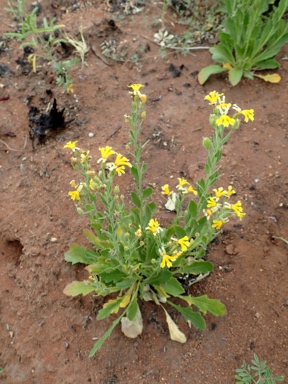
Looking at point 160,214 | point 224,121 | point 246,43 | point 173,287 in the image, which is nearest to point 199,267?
point 173,287

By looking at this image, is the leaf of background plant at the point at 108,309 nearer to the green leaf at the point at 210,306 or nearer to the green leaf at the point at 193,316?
the green leaf at the point at 193,316

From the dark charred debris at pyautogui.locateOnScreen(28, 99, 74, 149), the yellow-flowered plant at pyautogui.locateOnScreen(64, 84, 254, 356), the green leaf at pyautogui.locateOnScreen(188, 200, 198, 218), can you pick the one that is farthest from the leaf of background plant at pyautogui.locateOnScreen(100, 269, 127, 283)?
the dark charred debris at pyautogui.locateOnScreen(28, 99, 74, 149)

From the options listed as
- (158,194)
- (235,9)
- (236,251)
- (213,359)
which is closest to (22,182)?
(158,194)

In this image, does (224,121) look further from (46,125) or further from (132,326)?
(46,125)

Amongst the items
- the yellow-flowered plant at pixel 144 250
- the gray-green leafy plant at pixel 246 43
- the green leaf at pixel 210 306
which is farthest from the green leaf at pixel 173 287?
the gray-green leafy plant at pixel 246 43

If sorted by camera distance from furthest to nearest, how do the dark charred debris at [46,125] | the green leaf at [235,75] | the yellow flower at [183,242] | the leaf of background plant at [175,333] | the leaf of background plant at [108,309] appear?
the green leaf at [235,75], the dark charred debris at [46,125], the leaf of background plant at [175,333], the leaf of background plant at [108,309], the yellow flower at [183,242]
